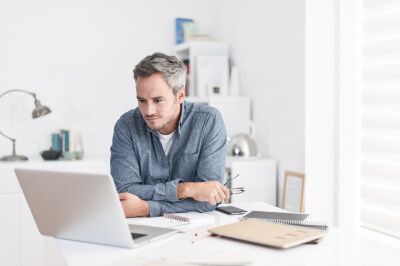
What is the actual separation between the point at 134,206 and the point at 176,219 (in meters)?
0.17

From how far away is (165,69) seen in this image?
1921 millimetres

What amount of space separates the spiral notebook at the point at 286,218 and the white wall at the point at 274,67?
4.83ft

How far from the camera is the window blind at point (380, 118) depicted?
2.57 metres

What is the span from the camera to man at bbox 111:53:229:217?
5.95 feet

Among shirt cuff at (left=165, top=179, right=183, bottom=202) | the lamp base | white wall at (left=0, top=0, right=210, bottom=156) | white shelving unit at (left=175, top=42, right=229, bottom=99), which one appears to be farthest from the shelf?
shirt cuff at (left=165, top=179, right=183, bottom=202)

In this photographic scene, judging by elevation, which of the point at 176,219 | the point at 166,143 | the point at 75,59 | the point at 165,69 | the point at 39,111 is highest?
the point at 75,59

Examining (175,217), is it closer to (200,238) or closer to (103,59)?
(200,238)

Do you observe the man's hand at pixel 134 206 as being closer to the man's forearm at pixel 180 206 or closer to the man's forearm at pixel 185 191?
the man's forearm at pixel 180 206

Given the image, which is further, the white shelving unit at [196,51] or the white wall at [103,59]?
the white shelving unit at [196,51]

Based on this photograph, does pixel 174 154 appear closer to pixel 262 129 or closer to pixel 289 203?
pixel 289 203

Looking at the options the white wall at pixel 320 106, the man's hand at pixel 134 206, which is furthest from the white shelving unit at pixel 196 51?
the man's hand at pixel 134 206

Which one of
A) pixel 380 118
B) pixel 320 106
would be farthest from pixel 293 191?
pixel 380 118

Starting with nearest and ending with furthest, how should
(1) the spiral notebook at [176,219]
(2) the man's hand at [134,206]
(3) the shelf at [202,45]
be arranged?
(1) the spiral notebook at [176,219] → (2) the man's hand at [134,206] → (3) the shelf at [202,45]

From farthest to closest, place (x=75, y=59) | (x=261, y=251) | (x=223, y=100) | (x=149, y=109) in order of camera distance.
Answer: (x=75, y=59) → (x=223, y=100) → (x=149, y=109) → (x=261, y=251)
